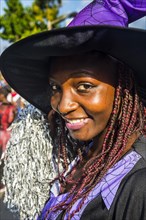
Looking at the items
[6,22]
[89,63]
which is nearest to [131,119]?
[89,63]

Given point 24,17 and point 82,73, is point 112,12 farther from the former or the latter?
point 24,17

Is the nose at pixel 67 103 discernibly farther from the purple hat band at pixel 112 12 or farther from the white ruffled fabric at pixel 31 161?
the white ruffled fabric at pixel 31 161

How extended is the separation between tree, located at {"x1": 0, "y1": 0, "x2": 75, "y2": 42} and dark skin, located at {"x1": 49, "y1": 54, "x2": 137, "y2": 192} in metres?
26.9

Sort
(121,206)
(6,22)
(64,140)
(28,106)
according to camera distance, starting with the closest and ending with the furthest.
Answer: (121,206) < (64,140) < (28,106) < (6,22)

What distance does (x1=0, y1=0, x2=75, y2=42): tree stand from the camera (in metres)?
27.9

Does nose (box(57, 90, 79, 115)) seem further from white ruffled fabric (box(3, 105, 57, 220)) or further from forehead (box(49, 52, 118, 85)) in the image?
white ruffled fabric (box(3, 105, 57, 220))

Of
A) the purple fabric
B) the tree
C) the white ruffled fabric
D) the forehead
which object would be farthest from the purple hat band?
the tree

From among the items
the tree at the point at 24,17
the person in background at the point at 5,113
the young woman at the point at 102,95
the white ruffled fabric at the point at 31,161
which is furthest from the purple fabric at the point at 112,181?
the tree at the point at 24,17

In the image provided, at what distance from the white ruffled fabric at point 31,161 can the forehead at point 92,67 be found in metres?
0.47

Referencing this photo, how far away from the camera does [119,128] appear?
1.30m

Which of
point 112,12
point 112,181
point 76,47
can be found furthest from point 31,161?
point 112,12

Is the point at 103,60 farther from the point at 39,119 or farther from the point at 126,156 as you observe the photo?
the point at 39,119

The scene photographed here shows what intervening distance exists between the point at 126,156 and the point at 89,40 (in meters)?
0.42

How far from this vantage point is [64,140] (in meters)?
1.67
